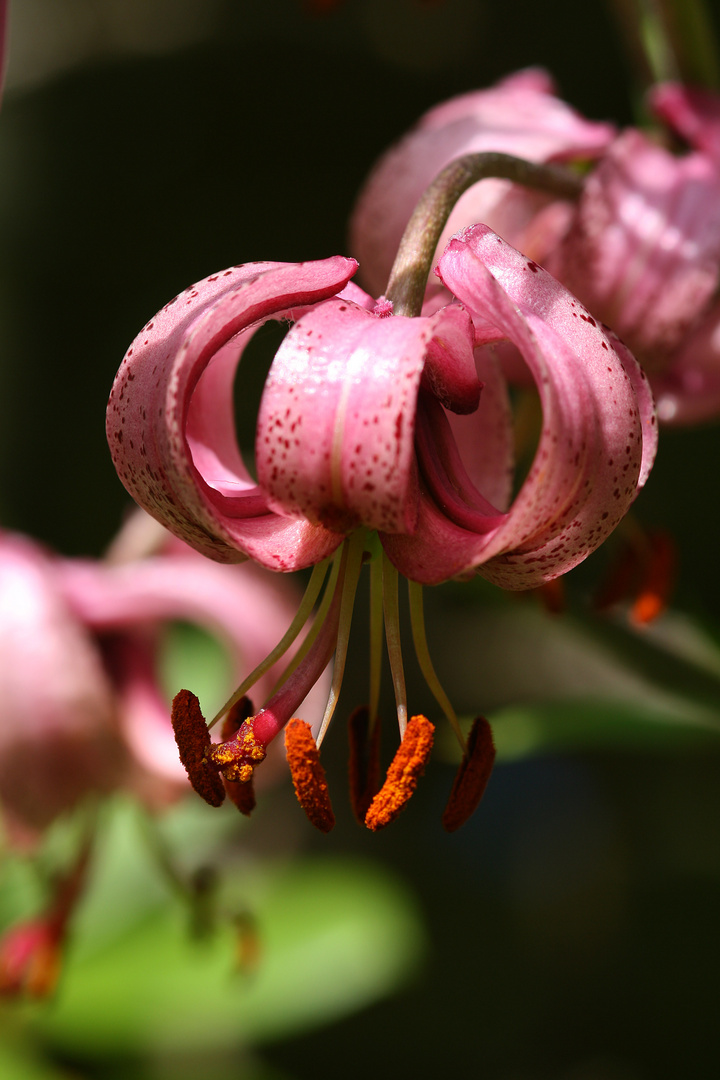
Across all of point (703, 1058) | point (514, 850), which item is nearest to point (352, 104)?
point (514, 850)

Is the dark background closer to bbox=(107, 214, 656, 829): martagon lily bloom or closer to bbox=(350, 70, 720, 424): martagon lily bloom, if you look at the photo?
bbox=(350, 70, 720, 424): martagon lily bloom

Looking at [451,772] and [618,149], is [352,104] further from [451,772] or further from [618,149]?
[618,149]

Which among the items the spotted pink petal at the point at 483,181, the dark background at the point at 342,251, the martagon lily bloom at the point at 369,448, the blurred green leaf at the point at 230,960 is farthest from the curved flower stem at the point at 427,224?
the dark background at the point at 342,251

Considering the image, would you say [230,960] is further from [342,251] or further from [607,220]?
[342,251]

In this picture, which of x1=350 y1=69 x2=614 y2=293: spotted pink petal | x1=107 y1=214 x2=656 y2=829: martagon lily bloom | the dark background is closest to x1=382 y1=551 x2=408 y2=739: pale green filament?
x1=107 y1=214 x2=656 y2=829: martagon lily bloom

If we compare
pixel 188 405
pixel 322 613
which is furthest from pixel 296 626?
pixel 188 405

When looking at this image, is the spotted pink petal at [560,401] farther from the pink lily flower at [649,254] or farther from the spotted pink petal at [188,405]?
the pink lily flower at [649,254]
